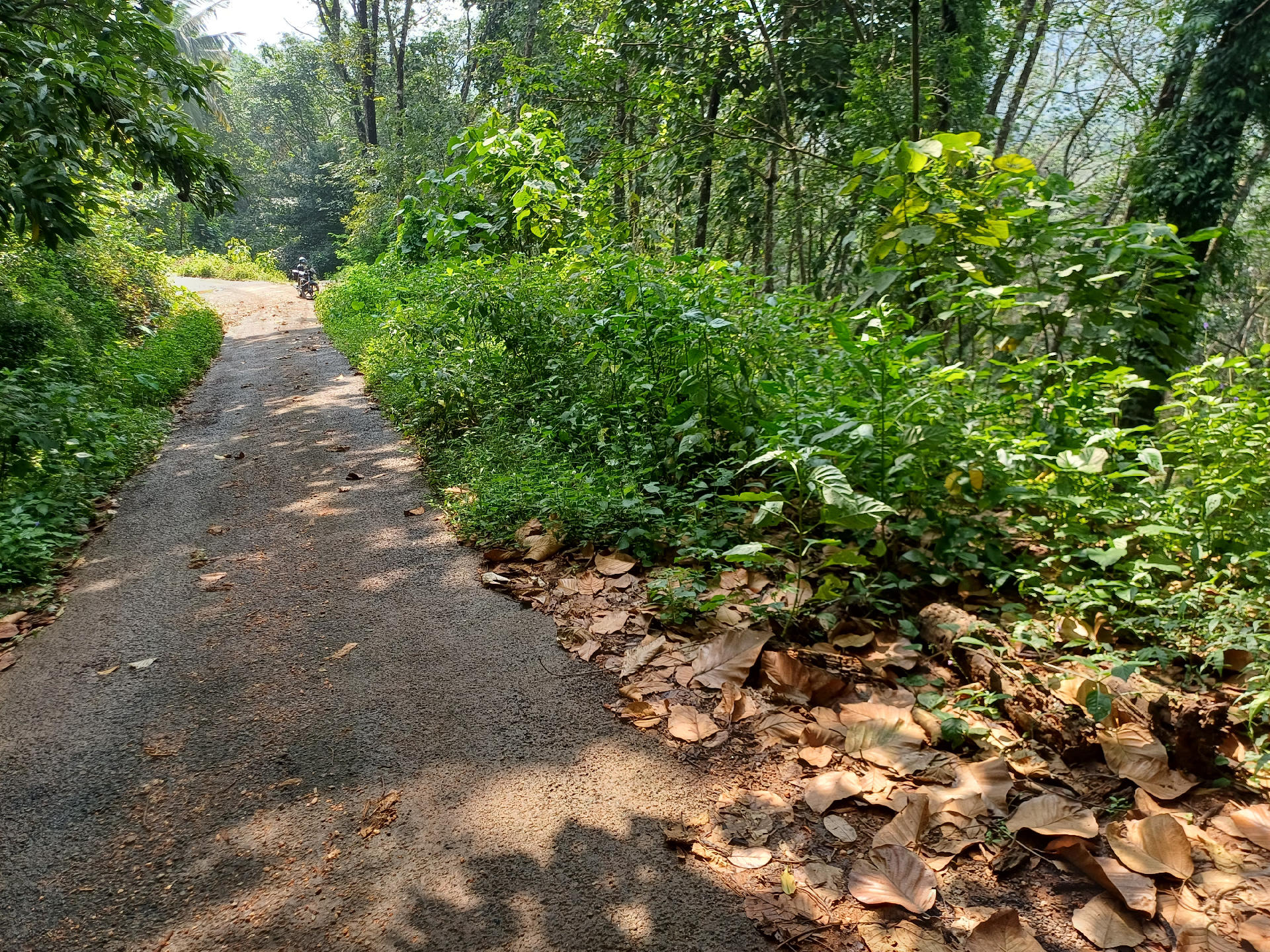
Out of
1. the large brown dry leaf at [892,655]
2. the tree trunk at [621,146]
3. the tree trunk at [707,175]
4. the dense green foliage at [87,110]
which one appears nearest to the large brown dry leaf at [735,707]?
the large brown dry leaf at [892,655]

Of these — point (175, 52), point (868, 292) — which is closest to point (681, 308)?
point (868, 292)

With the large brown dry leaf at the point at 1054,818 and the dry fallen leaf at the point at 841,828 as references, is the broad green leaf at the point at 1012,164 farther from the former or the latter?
the dry fallen leaf at the point at 841,828

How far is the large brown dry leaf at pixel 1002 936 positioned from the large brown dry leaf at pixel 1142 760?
638mm

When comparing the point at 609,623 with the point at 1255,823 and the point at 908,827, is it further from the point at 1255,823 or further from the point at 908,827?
the point at 1255,823

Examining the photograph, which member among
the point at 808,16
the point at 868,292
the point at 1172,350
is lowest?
the point at 1172,350

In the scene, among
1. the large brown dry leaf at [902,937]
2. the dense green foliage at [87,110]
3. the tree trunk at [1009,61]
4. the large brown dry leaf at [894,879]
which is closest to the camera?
the large brown dry leaf at [902,937]

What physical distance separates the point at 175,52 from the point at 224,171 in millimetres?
1328

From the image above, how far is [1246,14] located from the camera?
8.28 metres

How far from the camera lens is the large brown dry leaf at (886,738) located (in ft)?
7.08

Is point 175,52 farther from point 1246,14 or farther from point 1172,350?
point 1246,14

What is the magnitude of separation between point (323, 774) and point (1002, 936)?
1.98m

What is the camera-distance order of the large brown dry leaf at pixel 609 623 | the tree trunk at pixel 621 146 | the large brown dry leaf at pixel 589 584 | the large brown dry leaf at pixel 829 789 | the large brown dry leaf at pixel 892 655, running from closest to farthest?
the large brown dry leaf at pixel 829 789, the large brown dry leaf at pixel 892 655, the large brown dry leaf at pixel 609 623, the large brown dry leaf at pixel 589 584, the tree trunk at pixel 621 146

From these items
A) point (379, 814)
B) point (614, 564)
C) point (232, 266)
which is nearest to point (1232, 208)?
point (614, 564)

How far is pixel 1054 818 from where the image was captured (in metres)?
1.85
